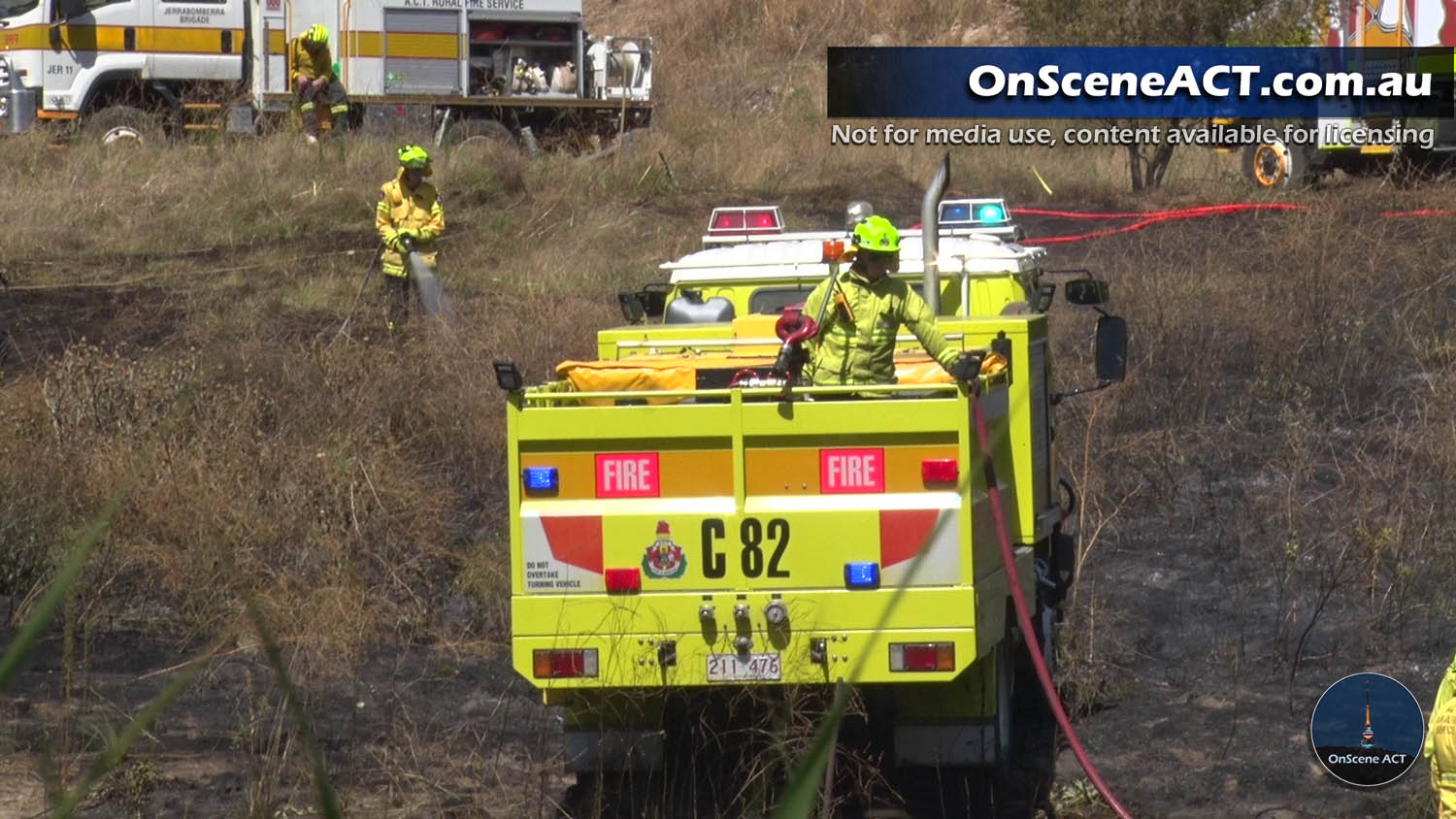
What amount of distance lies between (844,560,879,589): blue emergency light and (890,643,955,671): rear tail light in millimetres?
204

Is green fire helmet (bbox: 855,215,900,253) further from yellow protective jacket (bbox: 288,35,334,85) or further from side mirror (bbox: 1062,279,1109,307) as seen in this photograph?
yellow protective jacket (bbox: 288,35,334,85)

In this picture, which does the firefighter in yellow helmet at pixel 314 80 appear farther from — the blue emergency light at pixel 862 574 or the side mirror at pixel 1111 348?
the blue emergency light at pixel 862 574

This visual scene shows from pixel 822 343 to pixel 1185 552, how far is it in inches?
168

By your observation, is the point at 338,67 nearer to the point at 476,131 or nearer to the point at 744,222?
the point at 476,131

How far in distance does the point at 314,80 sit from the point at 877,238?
1846cm

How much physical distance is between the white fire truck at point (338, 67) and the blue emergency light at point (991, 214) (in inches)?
538

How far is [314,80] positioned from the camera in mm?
23703

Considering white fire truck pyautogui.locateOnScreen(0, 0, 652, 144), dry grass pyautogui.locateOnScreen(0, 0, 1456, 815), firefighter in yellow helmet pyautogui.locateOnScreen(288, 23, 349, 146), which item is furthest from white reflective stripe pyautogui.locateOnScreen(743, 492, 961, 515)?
firefighter in yellow helmet pyautogui.locateOnScreen(288, 23, 349, 146)

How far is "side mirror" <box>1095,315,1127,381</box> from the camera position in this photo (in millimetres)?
7004

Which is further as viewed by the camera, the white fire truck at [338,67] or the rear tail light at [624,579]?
the white fire truck at [338,67]

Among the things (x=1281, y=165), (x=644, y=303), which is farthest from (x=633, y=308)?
(x=1281, y=165)

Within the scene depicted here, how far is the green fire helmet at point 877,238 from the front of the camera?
6.56 meters

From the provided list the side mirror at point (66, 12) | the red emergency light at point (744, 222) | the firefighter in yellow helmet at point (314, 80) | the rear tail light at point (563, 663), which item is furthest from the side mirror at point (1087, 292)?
the side mirror at point (66, 12)

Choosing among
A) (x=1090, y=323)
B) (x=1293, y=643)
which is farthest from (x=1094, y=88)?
(x=1293, y=643)
